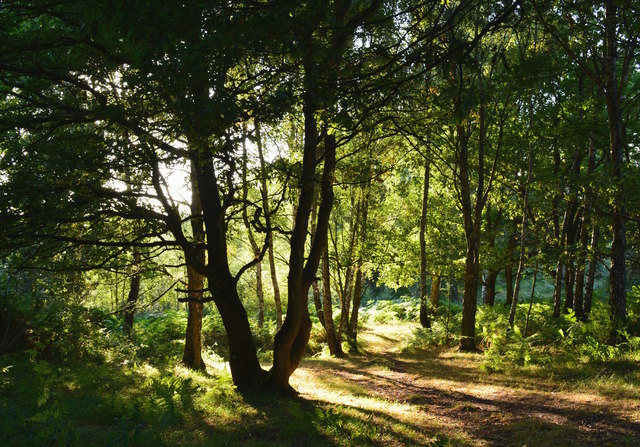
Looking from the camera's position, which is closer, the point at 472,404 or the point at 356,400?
the point at 472,404

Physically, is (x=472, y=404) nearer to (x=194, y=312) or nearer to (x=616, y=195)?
(x=616, y=195)

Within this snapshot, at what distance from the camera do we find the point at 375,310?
28734mm

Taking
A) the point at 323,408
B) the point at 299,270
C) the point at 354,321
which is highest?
the point at 299,270

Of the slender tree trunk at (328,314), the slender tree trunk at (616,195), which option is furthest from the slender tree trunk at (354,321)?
the slender tree trunk at (616,195)

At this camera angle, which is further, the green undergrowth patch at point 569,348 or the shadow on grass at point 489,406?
the green undergrowth patch at point 569,348

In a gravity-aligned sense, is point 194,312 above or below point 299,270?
below

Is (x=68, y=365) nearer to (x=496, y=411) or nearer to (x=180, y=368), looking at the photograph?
(x=180, y=368)

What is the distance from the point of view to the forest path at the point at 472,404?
21.0 ft

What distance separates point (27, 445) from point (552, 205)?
1697 cm

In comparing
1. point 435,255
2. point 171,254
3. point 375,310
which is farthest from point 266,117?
point 171,254

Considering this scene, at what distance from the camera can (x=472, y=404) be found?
340 inches

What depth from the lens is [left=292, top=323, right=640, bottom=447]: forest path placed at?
21.0ft

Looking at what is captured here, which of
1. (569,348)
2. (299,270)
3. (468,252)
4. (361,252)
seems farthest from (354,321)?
(299,270)

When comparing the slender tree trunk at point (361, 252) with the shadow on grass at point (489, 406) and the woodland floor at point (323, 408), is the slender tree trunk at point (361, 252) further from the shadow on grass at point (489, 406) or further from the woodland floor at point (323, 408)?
the woodland floor at point (323, 408)
